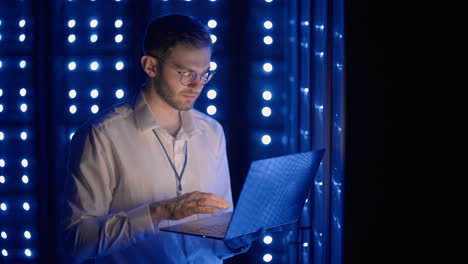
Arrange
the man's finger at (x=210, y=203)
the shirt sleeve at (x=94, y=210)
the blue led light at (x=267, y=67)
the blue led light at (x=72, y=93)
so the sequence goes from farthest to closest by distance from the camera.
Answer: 1. the blue led light at (x=72, y=93)
2. the blue led light at (x=267, y=67)
3. the shirt sleeve at (x=94, y=210)
4. the man's finger at (x=210, y=203)

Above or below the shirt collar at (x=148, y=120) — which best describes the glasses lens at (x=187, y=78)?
above

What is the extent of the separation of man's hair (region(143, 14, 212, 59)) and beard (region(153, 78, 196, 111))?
0.10m

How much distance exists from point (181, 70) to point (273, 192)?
0.65m

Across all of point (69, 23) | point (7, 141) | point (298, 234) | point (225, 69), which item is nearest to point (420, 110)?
point (298, 234)

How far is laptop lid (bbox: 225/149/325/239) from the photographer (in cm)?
137

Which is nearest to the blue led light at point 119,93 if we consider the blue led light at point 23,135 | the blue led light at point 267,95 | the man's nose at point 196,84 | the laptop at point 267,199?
the blue led light at point 23,135

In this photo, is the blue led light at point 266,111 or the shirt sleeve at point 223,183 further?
the blue led light at point 266,111

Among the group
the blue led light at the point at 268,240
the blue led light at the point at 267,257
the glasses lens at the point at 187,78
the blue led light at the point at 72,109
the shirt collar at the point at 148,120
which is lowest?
the blue led light at the point at 267,257

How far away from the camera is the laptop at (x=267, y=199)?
4.50ft

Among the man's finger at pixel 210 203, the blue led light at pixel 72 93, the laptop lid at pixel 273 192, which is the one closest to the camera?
the laptop lid at pixel 273 192

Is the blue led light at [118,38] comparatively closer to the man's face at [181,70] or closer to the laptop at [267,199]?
the man's face at [181,70]

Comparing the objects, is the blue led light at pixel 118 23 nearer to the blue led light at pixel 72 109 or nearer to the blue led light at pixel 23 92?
the blue led light at pixel 72 109

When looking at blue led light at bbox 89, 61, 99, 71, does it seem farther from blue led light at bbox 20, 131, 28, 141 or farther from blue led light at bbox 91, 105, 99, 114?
blue led light at bbox 20, 131, 28, 141

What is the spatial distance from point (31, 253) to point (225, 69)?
1.76 meters
